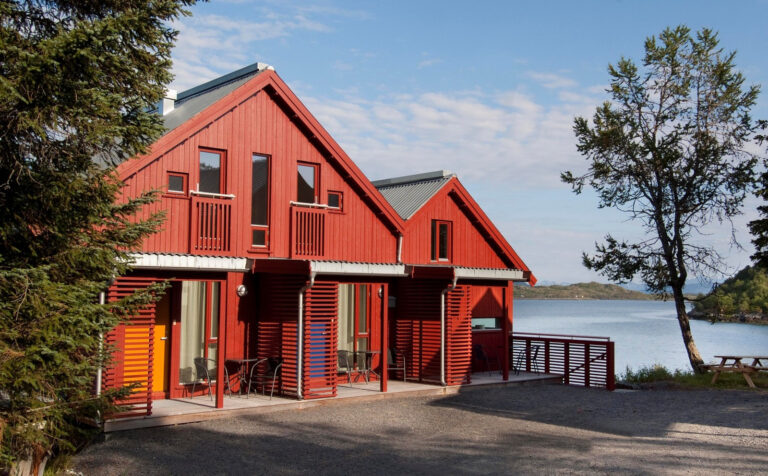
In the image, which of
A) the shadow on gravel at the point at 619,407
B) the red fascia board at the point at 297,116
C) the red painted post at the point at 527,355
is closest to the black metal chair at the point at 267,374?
the shadow on gravel at the point at 619,407

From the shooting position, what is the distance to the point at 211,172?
1382 centimetres

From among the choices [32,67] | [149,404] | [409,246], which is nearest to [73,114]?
[32,67]

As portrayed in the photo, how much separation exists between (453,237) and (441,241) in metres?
0.38

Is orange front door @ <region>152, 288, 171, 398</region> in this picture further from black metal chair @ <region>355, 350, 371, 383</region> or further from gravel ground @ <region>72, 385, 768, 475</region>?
black metal chair @ <region>355, 350, 371, 383</region>

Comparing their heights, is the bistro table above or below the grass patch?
above

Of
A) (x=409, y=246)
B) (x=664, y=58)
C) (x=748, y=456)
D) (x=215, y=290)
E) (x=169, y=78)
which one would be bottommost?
(x=748, y=456)

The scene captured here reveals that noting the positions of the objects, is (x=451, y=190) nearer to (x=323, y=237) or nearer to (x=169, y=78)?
(x=323, y=237)

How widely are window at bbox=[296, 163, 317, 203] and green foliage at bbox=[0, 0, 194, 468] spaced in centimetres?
597

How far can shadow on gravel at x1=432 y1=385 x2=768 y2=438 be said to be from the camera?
12641 mm

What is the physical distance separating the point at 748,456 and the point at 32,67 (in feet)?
33.3

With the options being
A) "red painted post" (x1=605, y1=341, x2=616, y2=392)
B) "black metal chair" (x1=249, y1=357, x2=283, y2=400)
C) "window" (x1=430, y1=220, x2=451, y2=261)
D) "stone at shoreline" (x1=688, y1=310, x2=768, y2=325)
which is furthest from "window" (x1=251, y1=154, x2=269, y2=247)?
"stone at shoreline" (x1=688, y1=310, x2=768, y2=325)

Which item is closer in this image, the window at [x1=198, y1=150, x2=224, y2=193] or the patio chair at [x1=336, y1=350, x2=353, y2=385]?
the window at [x1=198, y1=150, x2=224, y2=193]

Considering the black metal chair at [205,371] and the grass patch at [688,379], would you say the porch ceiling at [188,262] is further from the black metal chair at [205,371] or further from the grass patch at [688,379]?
the grass patch at [688,379]

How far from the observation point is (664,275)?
21969 mm
